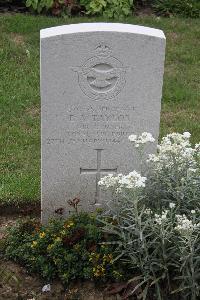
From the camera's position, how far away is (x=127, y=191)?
4750 millimetres

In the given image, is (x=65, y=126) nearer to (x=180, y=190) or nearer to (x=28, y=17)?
(x=180, y=190)

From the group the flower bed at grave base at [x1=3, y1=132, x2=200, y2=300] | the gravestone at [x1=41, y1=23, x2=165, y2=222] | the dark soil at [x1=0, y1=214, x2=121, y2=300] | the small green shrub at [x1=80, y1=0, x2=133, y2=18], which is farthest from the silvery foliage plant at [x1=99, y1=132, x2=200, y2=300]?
the small green shrub at [x1=80, y1=0, x2=133, y2=18]

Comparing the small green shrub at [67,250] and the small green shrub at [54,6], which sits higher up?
the small green shrub at [54,6]

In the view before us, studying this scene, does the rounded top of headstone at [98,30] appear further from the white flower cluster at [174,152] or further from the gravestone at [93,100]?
the white flower cluster at [174,152]

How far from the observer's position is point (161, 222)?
432cm

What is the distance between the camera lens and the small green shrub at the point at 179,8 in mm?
10445

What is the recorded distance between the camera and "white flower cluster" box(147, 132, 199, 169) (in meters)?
4.63

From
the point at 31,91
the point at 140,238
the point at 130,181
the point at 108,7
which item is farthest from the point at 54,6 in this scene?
the point at 140,238

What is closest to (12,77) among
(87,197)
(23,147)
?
(23,147)

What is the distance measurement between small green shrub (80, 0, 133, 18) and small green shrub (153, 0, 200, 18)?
543mm

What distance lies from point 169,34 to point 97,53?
5.02 metres

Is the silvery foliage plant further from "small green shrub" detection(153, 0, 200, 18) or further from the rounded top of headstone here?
"small green shrub" detection(153, 0, 200, 18)

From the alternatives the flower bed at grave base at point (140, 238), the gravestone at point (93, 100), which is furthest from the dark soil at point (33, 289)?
the gravestone at point (93, 100)

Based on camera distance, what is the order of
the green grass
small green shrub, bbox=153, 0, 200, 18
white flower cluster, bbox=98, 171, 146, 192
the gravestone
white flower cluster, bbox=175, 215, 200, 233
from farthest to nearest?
small green shrub, bbox=153, 0, 200, 18
the green grass
the gravestone
white flower cluster, bbox=98, 171, 146, 192
white flower cluster, bbox=175, 215, 200, 233
